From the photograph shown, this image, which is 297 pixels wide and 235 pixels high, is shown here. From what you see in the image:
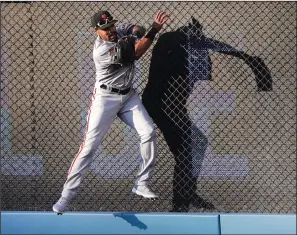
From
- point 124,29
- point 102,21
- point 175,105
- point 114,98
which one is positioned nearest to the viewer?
point 102,21

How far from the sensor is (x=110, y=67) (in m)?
4.23

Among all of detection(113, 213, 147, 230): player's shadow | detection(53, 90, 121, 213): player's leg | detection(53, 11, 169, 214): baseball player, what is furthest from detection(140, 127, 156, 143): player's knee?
detection(113, 213, 147, 230): player's shadow

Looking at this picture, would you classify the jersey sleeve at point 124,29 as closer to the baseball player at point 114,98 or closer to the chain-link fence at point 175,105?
the baseball player at point 114,98

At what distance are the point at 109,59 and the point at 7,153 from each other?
1.46 metres

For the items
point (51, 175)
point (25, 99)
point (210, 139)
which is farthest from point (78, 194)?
point (210, 139)

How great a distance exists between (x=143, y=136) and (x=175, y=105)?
69 cm

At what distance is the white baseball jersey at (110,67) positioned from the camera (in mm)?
4191

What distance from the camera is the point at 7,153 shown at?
4898mm

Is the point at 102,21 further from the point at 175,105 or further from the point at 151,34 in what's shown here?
the point at 175,105

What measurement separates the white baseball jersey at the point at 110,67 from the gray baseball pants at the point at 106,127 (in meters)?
0.09

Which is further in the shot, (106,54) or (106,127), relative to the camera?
(106,127)

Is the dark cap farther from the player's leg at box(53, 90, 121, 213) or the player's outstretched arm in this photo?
the player's leg at box(53, 90, 121, 213)

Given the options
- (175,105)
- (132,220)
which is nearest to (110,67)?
(175,105)

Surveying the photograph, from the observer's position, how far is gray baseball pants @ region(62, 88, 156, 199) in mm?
4250
